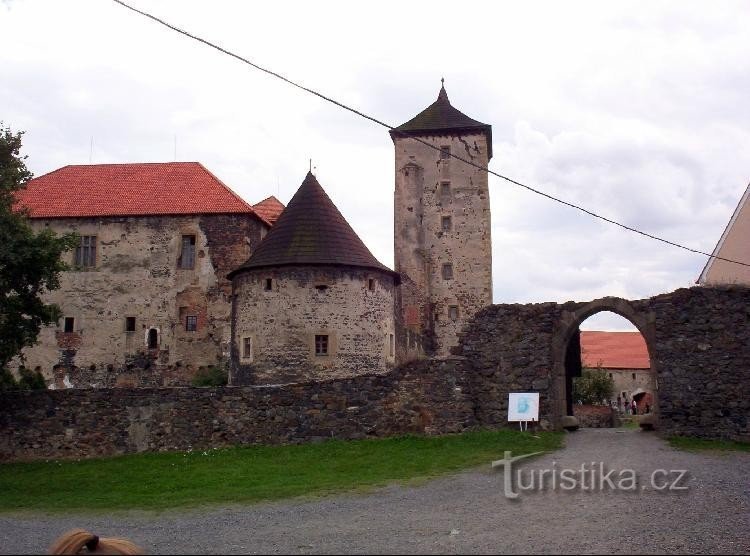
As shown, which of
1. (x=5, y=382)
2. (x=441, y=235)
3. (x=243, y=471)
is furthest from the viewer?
(x=441, y=235)

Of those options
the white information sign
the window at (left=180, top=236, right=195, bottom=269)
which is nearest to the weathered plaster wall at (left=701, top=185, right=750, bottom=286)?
the white information sign

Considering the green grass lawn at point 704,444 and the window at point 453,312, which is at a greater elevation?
the window at point 453,312

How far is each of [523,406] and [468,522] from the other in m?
8.96

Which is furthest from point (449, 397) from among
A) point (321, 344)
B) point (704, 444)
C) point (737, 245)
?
point (737, 245)

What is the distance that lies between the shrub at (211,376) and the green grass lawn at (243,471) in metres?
12.7

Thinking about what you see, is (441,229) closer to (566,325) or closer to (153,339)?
(153,339)

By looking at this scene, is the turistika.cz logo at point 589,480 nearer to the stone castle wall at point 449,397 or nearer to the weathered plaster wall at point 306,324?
the stone castle wall at point 449,397

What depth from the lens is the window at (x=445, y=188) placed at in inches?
1689

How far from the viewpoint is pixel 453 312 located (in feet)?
135

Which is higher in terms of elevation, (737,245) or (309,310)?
(737,245)

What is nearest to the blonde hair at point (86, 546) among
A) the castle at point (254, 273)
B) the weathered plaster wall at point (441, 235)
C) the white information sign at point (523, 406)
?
the white information sign at point (523, 406)

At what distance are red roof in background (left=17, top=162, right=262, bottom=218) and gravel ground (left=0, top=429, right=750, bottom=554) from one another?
83.0ft

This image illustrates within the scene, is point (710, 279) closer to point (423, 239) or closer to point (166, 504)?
point (423, 239)

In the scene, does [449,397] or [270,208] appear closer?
[449,397]
